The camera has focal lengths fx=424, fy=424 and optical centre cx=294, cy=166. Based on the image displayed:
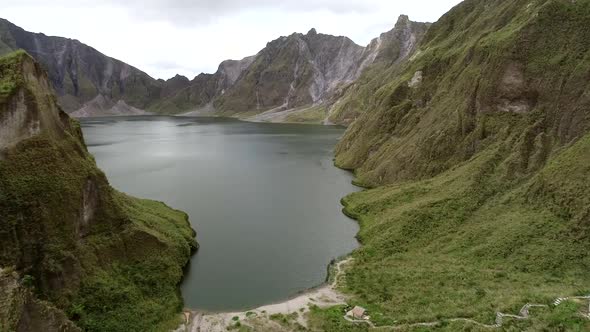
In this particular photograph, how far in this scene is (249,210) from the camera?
67.0m

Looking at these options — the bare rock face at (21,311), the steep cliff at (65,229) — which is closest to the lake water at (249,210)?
the steep cliff at (65,229)

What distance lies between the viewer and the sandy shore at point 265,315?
1374 inches

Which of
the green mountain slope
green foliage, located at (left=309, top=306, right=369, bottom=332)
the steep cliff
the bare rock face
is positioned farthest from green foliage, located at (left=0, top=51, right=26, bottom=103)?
the green mountain slope

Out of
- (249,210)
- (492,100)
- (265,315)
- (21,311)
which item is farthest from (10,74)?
(492,100)

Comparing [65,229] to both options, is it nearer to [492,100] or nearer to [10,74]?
[10,74]

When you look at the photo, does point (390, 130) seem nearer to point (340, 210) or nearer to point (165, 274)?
point (340, 210)

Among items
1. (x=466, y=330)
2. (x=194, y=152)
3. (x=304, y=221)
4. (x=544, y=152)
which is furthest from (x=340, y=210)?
(x=194, y=152)

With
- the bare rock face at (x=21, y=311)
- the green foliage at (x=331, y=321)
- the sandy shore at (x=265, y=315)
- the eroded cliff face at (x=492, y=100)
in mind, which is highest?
the eroded cliff face at (x=492, y=100)

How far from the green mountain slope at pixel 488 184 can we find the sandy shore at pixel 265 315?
2.62 m

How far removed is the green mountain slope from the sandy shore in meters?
2.62

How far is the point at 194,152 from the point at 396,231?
94205 millimetres

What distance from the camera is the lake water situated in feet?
142

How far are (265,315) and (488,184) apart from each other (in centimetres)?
3446

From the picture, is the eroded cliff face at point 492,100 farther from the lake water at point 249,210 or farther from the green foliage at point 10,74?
the green foliage at point 10,74
